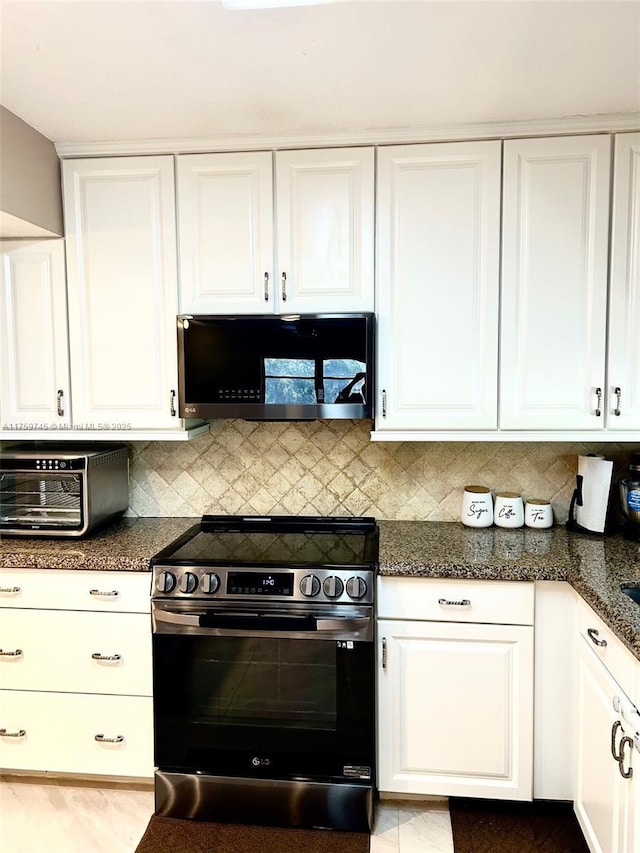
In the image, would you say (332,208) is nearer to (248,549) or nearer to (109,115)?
(109,115)

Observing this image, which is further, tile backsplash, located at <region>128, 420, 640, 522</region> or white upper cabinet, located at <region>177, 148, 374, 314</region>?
tile backsplash, located at <region>128, 420, 640, 522</region>

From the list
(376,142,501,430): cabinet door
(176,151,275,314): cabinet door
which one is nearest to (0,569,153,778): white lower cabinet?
(176,151,275,314): cabinet door

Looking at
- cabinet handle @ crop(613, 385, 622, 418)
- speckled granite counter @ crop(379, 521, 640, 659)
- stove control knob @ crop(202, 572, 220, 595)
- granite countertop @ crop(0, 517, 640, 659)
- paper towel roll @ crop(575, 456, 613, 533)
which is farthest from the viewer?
paper towel roll @ crop(575, 456, 613, 533)

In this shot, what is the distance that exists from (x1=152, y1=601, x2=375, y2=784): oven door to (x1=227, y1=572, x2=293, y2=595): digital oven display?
6cm

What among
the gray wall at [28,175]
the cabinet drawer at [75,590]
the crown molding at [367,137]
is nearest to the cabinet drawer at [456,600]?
the cabinet drawer at [75,590]

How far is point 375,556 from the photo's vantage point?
1.97m

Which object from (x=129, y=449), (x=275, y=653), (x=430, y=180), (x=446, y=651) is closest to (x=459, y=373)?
(x=430, y=180)

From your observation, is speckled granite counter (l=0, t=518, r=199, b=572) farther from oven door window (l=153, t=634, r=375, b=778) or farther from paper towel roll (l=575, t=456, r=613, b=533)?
paper towel roll (l=575, t=456, r=613, b=533)

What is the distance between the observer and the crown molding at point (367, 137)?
1938 mm

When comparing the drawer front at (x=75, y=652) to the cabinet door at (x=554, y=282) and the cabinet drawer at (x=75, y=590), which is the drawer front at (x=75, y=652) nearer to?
the cabinet drawer at (x=75, y=590)

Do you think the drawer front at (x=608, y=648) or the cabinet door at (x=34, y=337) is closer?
the drawer front at (x=608, y=648)

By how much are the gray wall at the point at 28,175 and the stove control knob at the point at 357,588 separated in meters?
→ 1.72

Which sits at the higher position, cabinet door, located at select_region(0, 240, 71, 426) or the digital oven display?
cabinet door, located at select_region(0, 240, 71, 426)

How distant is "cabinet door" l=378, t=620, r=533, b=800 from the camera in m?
1.88
